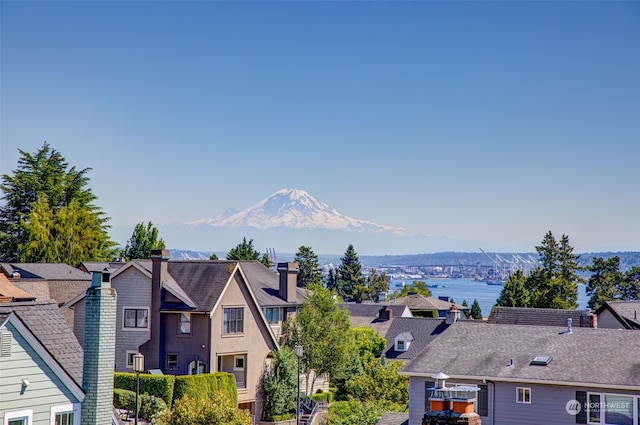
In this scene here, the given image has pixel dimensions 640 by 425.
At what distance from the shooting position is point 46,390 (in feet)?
78.4

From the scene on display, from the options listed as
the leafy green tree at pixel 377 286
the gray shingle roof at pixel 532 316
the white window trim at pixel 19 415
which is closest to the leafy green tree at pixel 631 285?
the gray shingle roof at pixel 532 316

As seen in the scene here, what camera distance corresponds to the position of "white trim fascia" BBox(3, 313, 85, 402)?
23.4 m

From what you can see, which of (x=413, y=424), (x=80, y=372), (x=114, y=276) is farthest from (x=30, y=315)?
(x=114, y=276)

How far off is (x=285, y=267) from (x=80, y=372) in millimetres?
36517

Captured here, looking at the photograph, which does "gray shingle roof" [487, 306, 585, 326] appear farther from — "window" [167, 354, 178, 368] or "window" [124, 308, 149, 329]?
"window" [124, 308, 149, 329]

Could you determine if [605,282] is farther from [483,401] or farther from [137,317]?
[483,401]

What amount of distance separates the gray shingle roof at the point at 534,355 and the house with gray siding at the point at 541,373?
0.04m

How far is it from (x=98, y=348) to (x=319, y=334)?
124 ft

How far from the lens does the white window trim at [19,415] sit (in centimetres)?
2305

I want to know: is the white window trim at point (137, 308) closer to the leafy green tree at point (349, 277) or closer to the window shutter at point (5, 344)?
the window shutter at point (5, 344)

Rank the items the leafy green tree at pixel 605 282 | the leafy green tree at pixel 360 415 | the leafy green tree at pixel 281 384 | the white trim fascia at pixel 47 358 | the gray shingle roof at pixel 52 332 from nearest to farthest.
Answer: the white trim fascia at pixel 47 358, the gray shingle roof at pixel 52 332, the leafy green tree at pixel 360 415, the leafy green tree at pixel 281 384, the leafy green tree at pixel 605 282

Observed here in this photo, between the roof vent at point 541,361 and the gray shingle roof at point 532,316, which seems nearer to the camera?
the roof vent at point 541,361

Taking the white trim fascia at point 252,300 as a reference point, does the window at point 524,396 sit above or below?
below

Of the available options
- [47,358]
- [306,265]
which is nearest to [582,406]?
[47,358]
